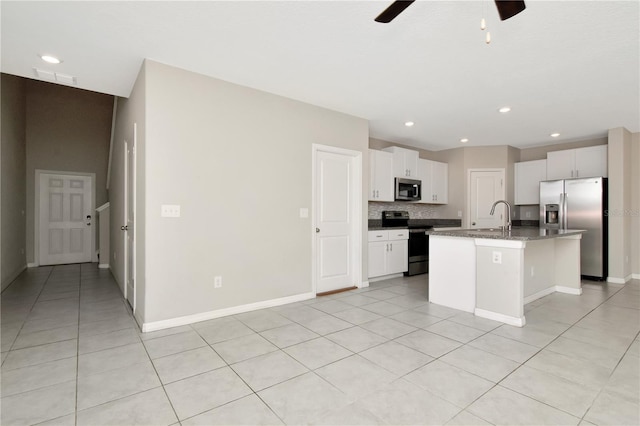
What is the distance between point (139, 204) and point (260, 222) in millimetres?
1217

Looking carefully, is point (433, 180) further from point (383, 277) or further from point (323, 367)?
point (323, 367)

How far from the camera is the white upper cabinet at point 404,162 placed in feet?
18.8

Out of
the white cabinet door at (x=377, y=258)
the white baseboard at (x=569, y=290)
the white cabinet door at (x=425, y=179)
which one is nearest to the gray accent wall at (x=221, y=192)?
the white cabinet door at (x=377, y=258)

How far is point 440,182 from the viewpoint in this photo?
262 inches

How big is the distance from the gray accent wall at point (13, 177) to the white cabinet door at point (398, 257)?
5538 millimetres

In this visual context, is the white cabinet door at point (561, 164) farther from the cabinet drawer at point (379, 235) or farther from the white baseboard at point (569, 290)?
the cabinet drawer at point (379, 235)

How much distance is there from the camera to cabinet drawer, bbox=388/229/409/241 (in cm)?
521

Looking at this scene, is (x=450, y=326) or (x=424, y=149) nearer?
(x=450, y=326)

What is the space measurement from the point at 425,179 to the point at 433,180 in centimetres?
29

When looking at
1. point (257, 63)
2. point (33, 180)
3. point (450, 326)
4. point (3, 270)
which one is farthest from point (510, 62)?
point (33, 180)

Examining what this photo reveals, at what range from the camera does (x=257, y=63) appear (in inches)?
116

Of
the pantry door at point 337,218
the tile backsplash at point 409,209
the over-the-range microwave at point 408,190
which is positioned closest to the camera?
the pantry door at point 337,218

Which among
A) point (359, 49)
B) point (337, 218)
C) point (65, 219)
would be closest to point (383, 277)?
point (337, 218)

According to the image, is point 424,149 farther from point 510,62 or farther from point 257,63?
point 257,63
